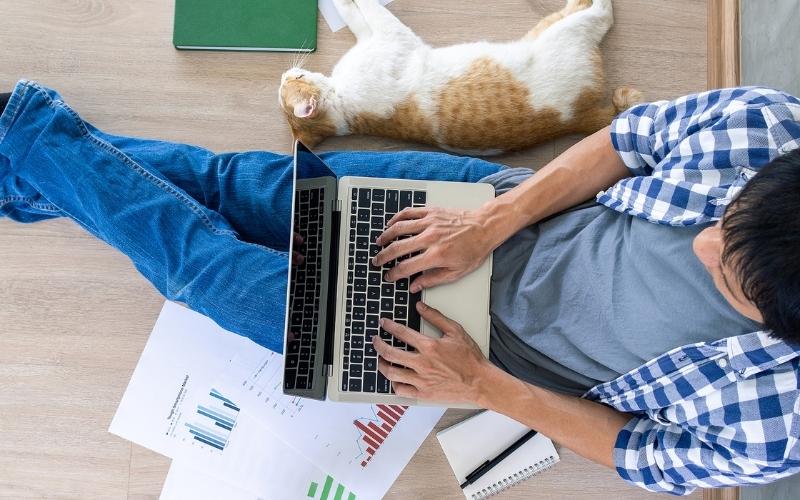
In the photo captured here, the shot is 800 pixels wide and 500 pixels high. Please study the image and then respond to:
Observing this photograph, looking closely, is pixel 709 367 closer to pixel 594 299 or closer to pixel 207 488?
pixel 594 299

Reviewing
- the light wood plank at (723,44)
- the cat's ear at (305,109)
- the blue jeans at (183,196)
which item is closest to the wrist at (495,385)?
the blue jeans at (183,196)

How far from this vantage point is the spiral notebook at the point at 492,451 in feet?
3.64

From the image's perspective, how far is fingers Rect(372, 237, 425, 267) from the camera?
0.88m

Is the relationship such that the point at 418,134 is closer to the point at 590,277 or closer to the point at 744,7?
the point at 590,277

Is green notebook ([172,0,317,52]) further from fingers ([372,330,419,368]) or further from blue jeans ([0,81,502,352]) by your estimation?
fingers ([372,330,419,368])

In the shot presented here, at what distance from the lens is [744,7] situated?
114 centimetres

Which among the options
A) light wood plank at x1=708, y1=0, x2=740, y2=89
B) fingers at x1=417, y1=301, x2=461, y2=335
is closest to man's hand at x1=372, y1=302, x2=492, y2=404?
fingers at x1=417, y1=301, x2=461, y2=335

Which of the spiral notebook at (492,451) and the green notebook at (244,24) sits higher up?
the green notebook at (244,24)

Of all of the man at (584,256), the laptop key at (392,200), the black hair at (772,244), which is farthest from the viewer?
the laptop key at (392,200)

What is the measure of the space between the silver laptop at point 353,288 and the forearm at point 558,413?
0.06 m

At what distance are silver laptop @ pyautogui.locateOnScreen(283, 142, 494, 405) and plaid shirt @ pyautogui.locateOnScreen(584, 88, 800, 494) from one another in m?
0.24

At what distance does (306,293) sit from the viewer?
851mm

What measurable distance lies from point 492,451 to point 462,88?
666 mm

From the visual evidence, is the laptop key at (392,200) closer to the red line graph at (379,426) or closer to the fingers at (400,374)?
the fingers at (400,374)
